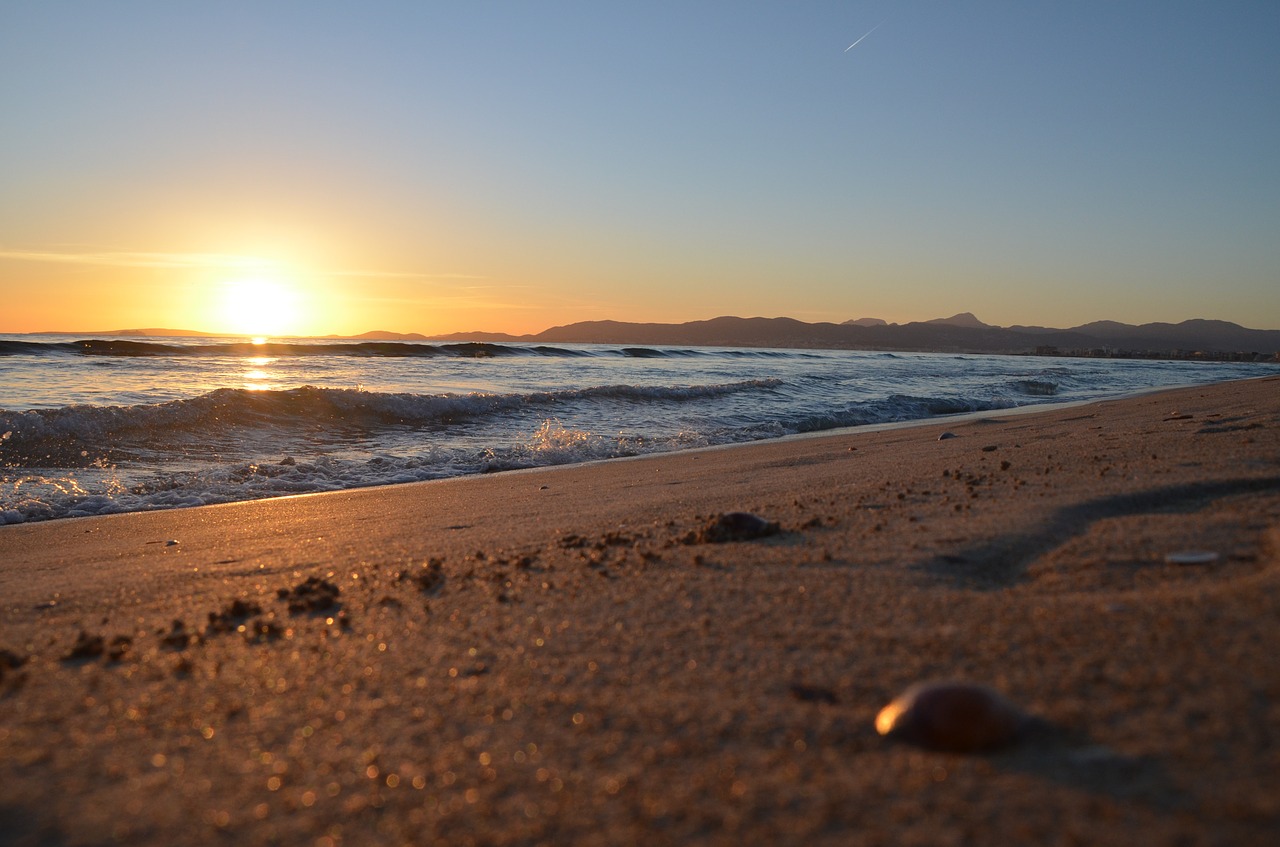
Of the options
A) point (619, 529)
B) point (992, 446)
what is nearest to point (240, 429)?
point (619, 529)

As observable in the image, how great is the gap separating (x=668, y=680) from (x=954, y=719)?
653mm

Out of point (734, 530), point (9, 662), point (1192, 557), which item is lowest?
point (9, 662)

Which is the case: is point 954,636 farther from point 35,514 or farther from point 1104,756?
point 35,514

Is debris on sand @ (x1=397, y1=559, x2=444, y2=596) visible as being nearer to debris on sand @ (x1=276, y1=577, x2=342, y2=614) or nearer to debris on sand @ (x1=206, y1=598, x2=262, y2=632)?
debris on sand @ (x1=276, y1=577, x2=342, y2=614)

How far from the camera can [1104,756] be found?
1392 mm

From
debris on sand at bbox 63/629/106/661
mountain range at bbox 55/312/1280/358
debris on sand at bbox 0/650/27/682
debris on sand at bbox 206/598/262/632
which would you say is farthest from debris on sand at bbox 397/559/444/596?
mountain range at bbox 55/312/1280/358

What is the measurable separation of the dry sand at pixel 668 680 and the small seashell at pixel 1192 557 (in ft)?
0.06

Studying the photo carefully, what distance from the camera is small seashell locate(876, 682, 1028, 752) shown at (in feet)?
4.77

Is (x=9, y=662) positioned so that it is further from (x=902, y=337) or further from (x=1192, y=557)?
(x=902, y=337)

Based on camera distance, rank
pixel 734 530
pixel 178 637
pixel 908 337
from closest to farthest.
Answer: pixel 178 637
pixel 734 530
pixel 908 337

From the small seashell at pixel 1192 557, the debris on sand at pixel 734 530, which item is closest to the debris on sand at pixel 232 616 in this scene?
the debris on sand at pixel 734 530

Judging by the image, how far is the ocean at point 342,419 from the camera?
22.6ft

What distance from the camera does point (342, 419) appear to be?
1124cm

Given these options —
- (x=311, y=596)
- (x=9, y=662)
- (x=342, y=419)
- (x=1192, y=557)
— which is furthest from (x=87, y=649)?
(x=342, y=419)
